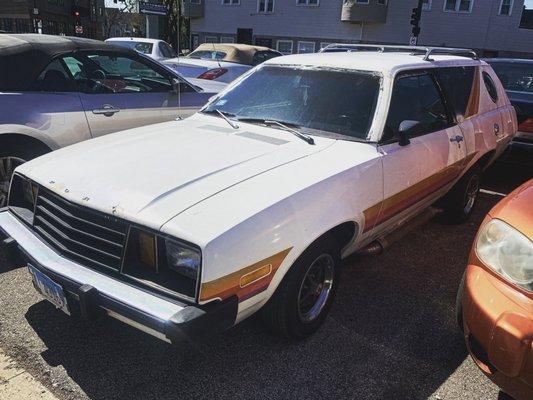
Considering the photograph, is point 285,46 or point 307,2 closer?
point 307,2

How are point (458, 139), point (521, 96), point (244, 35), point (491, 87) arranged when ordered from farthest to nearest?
point (244, 35) → point (521, 96) → point (491, 87) → point (458, 139)

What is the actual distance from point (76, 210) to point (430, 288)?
105 inches

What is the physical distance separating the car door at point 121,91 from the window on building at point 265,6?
28.5 metres

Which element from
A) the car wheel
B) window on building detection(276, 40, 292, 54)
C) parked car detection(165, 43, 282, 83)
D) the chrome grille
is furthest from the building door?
the chrome grille

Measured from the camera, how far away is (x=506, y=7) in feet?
86.0

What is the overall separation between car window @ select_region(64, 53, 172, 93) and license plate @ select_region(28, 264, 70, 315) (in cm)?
259

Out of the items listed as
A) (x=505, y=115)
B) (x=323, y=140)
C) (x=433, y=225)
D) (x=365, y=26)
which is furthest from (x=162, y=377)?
(x=365, y=26)

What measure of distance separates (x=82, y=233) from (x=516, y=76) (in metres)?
7.03

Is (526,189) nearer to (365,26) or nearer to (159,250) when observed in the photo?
(159,250)

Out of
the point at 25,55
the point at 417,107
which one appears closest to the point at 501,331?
the point at 417,107

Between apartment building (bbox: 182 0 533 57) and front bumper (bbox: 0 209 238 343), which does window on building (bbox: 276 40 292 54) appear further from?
front bumper (bbox: 0 209 238 343)

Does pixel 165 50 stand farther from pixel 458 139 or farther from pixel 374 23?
pixel 374 23

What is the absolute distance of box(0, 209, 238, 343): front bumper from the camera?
210 centimetres

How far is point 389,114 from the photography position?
3.39 meters
